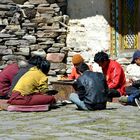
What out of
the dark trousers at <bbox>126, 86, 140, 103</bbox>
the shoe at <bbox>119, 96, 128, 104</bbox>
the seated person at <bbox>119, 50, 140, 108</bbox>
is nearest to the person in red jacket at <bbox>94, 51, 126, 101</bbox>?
the seated person at <bbox>119, 50, 140, 108</bbox>

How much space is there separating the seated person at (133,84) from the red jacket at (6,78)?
1.94m

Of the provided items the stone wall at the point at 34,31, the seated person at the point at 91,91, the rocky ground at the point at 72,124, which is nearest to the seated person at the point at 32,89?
the rocky ground at the point at 72,124

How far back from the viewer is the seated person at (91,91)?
8.48 metres

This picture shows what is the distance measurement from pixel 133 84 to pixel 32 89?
69.9 inches

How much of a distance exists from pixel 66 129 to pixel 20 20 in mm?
6715

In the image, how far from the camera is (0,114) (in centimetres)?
851

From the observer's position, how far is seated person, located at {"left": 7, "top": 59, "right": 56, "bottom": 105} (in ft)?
28.3

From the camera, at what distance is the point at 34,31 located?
1316 cm

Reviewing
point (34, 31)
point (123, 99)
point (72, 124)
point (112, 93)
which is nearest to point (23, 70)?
point (112, 93)

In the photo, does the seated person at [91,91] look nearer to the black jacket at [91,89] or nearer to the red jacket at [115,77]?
the black jacket at [91,89]

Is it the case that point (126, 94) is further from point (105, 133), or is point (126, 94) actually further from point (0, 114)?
point (105, 133)

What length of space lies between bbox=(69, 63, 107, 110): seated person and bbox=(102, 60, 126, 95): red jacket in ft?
3.36

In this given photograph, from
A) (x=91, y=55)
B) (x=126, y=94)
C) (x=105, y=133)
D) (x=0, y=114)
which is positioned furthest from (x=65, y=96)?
(x=105, y=133)

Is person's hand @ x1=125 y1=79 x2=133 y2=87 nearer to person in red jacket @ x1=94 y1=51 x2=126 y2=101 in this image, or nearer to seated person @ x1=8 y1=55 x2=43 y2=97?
person in red jacket @ x1=94 y1=51 x2=126 y2=101
